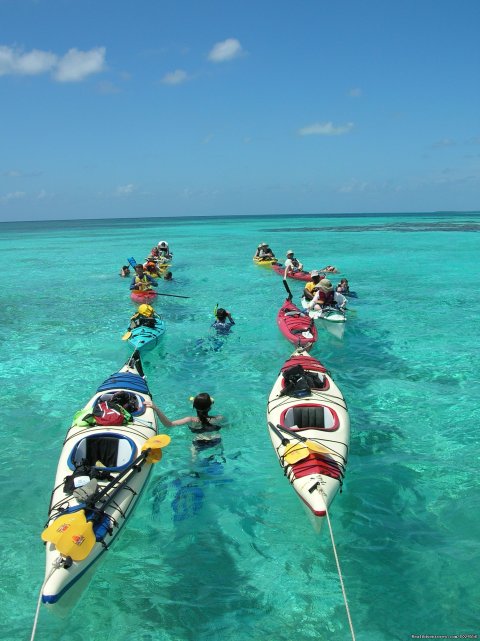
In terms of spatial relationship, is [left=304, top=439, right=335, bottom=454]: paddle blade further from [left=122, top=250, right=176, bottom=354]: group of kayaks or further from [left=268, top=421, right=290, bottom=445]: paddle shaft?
[left=122, top=250, right=176, bottom=354]: group of kayaks

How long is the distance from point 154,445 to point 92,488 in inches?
41.9

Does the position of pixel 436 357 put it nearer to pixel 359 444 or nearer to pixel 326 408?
pixel 359 444

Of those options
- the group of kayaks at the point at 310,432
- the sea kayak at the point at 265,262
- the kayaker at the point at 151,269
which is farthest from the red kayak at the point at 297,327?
the sea kayak at the point at 265,262

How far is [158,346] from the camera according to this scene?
51.0 feet

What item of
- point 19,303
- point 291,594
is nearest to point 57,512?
point 291,594

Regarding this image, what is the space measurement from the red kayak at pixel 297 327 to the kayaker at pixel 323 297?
2.05 ft

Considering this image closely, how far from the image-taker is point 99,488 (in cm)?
649

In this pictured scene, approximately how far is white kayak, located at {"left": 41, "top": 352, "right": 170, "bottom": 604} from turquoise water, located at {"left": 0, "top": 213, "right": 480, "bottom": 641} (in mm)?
440

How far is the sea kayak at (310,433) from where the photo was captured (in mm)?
6602

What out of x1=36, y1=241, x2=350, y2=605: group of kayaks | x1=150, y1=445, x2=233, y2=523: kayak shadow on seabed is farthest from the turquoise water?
x1=36, y1=241, x2=350, y2=605: group of kayaks

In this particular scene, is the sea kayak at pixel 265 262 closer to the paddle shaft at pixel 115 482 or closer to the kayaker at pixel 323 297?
the kayaker at pixel 323 297

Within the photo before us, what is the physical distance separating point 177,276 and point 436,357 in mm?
20284

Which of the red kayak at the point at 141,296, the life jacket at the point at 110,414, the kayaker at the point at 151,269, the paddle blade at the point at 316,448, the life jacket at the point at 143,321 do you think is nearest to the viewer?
the paddle blade at the point at 316,448

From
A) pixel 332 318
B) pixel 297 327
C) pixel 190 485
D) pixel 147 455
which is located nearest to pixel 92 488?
pixel 147 455
